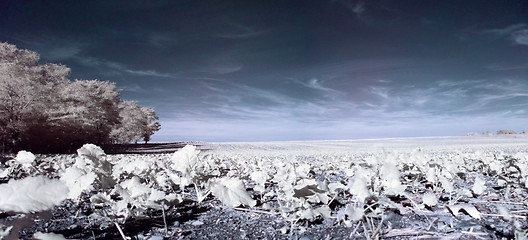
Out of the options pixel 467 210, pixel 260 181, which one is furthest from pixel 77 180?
pixel 467 210

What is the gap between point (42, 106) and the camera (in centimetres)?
2041

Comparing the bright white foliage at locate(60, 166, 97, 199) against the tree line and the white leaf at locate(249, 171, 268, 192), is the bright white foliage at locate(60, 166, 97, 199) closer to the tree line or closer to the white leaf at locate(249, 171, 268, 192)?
the white leaf at locate(249, 171, 268, 192)

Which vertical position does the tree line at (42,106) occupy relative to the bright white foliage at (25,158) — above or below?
above

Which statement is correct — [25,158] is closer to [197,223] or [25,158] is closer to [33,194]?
[197,223]

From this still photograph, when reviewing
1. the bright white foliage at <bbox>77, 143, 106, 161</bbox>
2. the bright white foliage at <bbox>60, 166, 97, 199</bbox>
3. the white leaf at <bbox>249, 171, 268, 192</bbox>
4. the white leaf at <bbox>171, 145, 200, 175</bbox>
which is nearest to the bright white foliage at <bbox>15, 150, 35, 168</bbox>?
the bright white foliage at <bbox>77, 143, 106, 161</bbox>

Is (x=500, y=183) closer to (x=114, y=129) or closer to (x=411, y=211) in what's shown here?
(x=411, y=211)

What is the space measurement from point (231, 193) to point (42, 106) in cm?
2458

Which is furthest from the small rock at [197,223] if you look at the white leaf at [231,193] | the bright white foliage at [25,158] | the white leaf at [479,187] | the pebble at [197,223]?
the bright white foliage at [25,158]

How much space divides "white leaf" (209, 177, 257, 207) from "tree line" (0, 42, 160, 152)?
2391cm

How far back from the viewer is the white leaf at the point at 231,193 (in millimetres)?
1982

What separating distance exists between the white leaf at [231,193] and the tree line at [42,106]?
2391 cm

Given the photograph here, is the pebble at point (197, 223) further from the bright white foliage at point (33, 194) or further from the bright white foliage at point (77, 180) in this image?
the bright white foliage at point (33, 194)

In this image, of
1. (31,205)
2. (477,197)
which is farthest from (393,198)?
(31,205)

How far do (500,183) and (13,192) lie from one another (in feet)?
13.9
